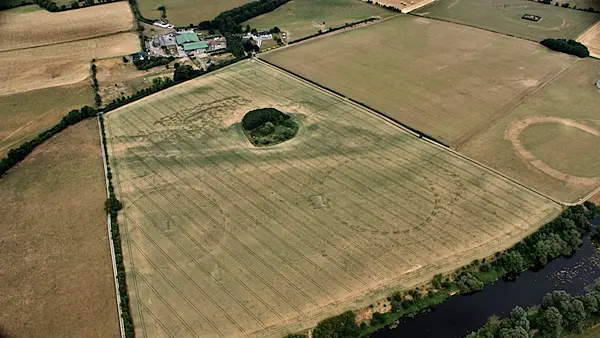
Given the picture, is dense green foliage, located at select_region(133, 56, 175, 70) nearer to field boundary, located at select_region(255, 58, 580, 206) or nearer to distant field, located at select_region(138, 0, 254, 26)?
field boundary, located at select_region(255, 58, 580, 206)

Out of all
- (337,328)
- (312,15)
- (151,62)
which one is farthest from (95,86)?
(337,328)

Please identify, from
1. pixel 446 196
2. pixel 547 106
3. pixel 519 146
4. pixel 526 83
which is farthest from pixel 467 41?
pixel 446 196

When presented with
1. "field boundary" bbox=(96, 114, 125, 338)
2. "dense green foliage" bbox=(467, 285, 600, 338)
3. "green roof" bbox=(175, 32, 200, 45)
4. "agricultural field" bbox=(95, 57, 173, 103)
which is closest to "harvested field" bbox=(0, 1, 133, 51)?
"agricultural field" bbox=(95, 57, 173, 103)

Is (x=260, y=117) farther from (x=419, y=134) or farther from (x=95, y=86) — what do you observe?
(x=95, y=86)

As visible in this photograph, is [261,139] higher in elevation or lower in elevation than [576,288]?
higher

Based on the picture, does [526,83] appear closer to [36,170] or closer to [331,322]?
[331,322]

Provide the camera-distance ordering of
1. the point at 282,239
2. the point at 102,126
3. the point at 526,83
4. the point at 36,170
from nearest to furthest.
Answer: the point at 282,239
the point at 36,170
the point at 102,126
the point at 526,83
